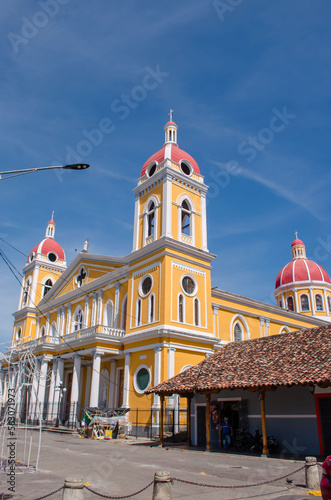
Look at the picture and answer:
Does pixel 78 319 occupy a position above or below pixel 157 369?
above

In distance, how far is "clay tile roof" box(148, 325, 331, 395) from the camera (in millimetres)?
14539

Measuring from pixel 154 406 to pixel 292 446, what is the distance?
9195mm

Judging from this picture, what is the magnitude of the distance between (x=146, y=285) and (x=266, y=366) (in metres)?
12.2

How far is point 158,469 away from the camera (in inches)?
446

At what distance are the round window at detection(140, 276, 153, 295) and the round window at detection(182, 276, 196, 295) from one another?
2.14 m

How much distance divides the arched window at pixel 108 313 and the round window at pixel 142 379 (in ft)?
20.6

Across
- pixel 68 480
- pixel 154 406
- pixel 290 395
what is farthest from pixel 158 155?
pixel 68 480

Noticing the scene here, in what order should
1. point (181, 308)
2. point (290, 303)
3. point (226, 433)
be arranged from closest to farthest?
1. point (226, 433)
2. point (181, 308)
3. point (290, 303)

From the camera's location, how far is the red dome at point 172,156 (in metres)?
29.4

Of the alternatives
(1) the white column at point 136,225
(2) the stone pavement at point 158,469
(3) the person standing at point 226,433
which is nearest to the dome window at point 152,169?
(1) the white column at point 136,225

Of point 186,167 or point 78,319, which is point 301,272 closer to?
point 186,167

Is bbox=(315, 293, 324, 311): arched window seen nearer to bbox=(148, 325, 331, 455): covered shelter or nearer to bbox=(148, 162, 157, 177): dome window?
bbox=(148, 162, 157, 177): dome window

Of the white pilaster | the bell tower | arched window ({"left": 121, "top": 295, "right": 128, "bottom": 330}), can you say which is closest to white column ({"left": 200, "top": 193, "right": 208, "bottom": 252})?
the bell tower


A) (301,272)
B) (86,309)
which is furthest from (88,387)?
(301,272)
